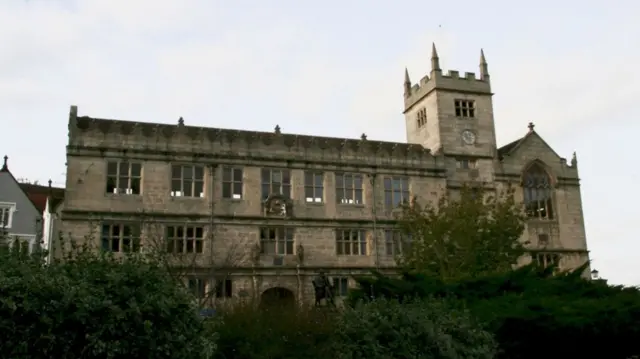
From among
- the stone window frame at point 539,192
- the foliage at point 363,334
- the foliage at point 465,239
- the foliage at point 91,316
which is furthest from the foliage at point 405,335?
the stone window frame at point 539,192

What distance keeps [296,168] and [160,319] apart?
26.9m

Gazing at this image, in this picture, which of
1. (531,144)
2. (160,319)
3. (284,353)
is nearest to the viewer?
(160,319)

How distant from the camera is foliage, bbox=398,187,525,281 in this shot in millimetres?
31984

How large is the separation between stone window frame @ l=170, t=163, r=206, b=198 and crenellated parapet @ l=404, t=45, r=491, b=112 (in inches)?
623

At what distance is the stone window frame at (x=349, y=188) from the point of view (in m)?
39.2

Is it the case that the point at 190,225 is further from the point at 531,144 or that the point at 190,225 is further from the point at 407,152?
the point at 531,144

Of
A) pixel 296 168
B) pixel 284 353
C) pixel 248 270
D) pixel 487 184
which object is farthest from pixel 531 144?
pixel 284 353

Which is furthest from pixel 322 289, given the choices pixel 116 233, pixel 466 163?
pixel 466 163

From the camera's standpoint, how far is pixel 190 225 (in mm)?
35719


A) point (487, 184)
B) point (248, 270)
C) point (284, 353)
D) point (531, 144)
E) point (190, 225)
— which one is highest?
point (531, 144)

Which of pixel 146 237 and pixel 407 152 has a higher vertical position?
pixel 407 152

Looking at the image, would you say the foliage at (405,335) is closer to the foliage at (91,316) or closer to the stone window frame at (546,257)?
the foliage at (91,316)

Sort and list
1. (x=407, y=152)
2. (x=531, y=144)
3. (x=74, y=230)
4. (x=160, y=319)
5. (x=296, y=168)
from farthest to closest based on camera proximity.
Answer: (x=531, y=144) < (x=407, y=152) < (x=296, y=168) < (x=74, y=230) < (x=160, y=319)

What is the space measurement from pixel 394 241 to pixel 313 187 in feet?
17.8
